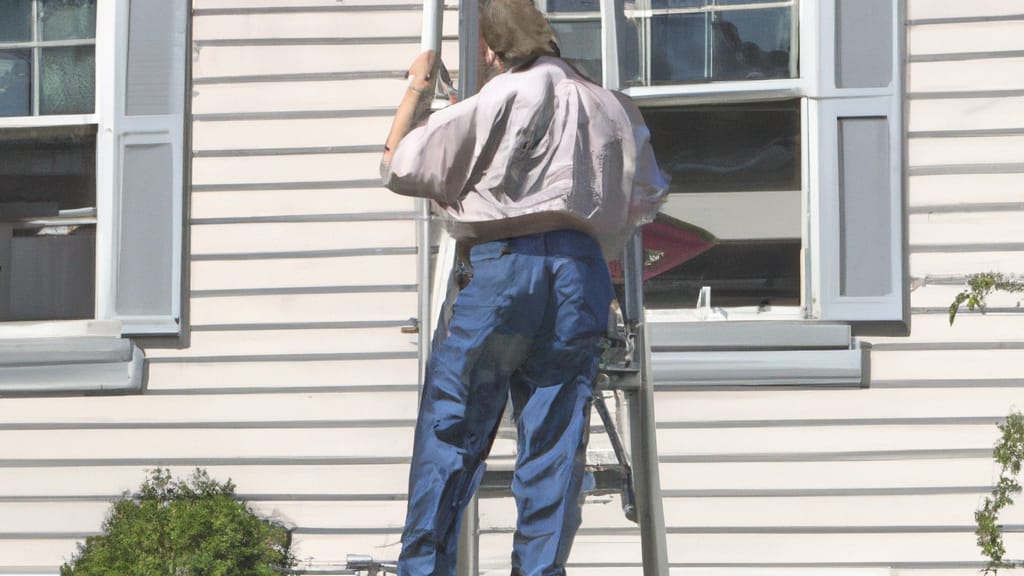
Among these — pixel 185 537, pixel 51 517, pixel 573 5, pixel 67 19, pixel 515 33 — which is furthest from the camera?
pixel 67 19

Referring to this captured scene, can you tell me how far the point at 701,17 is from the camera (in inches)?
196

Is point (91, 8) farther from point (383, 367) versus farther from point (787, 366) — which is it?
point (787, 366)

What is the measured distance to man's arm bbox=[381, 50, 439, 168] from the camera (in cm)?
297

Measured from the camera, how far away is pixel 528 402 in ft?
9.78

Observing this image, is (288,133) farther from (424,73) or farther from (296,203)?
(424,73)

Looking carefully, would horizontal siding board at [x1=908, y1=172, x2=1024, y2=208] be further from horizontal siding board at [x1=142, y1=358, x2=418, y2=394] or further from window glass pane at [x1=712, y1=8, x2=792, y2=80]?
horizontal siding board at [x1=142, y1=358, x2=418, y2=394]

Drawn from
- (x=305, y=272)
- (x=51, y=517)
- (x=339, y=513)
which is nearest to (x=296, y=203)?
(x=305, y=272)

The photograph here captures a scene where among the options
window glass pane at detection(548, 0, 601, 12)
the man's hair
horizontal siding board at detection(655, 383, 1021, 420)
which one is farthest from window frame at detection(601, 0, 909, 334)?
the man's hair

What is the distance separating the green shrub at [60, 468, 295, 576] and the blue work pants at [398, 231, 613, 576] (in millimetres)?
1969

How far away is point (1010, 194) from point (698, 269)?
1.13m

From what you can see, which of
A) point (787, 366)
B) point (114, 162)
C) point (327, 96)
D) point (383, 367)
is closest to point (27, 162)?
point (114, 162)

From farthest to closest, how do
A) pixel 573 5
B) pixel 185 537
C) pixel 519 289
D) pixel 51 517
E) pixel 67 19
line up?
pixel 67 19
pixel 51 517
pixel 573 5
pixel 185 537
pixel 519 289

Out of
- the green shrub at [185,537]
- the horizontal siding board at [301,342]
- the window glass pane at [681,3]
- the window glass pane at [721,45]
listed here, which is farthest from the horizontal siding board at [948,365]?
the green shrub at [185,537]

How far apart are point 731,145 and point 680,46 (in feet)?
1.35
